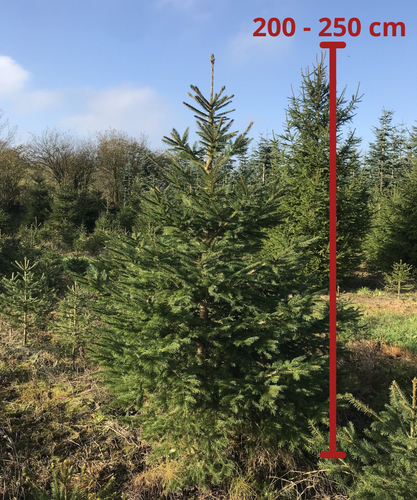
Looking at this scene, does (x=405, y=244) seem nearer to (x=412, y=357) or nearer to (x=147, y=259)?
(x=412, y=357)

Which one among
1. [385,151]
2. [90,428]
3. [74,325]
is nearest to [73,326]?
[74,325]

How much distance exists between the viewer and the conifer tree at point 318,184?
425 inches

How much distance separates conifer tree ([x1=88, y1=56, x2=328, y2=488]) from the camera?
10.4ft

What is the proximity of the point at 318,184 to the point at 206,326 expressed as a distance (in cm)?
839

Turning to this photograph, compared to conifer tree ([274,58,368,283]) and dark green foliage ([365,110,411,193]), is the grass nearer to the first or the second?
conifer tree ([274,58,368,283])

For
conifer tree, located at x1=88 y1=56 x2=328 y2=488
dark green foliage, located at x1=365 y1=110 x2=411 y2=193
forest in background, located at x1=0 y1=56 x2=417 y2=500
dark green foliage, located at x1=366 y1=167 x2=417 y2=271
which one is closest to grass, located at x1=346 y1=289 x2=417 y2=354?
dark green foliage, located at x1=366 y1=167 x2=417 y2=271

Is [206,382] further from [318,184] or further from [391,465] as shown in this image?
[318,184]

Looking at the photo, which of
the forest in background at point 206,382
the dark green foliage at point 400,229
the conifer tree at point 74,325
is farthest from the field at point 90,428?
the dark green foliage at point 400,229

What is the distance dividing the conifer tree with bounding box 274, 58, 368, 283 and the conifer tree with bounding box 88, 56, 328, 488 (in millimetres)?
7339

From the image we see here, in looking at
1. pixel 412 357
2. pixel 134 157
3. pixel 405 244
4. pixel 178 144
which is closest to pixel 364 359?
pixel 412 357

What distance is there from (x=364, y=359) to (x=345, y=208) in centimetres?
635

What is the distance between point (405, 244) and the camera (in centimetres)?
1370

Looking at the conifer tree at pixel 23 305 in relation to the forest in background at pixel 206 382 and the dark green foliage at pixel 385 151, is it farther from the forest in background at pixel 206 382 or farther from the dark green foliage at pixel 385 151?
the dark green foliage at pixel 385 151

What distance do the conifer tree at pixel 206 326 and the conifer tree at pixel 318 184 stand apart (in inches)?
289
